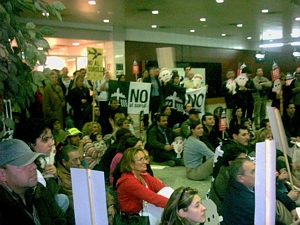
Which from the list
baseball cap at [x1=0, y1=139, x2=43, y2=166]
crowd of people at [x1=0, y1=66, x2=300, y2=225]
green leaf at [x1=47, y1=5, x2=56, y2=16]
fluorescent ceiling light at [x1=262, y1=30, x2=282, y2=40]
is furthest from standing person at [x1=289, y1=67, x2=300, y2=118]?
fluorescent ceiling light at [x1=262, y1=30, x2=282, y2=40]

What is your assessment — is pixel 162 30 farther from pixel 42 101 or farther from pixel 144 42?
pixel 42 101

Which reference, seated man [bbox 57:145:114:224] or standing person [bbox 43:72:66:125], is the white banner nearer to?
standing person [bbox 43:72:66:125]

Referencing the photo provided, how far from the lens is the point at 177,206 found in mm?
2582

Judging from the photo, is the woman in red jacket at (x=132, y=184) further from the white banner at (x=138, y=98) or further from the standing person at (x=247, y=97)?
the standing person at (x=247, y=97)

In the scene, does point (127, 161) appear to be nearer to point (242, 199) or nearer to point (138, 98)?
point (242, 199)

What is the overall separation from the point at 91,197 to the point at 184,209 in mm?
871

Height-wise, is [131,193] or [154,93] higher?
[154,93]

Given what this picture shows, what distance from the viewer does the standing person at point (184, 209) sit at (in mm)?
2551

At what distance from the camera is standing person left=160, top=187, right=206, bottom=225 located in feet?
8.37

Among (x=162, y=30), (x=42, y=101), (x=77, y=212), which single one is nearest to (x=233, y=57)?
(x=162, y=30)

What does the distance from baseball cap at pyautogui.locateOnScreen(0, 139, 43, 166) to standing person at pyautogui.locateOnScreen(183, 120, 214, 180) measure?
4129mm

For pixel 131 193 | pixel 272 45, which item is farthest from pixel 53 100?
pixel 272 45

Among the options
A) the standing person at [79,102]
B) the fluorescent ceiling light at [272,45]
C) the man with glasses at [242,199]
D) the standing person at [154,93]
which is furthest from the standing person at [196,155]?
the fluorescent ceiling light at [272,45]

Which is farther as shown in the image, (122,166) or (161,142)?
(161,142)
